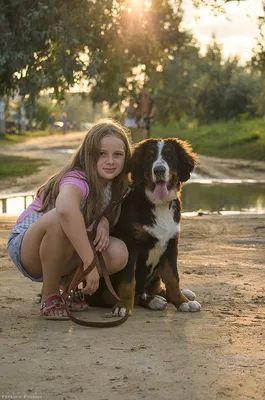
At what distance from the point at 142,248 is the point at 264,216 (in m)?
7.19

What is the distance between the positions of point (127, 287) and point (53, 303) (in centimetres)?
54

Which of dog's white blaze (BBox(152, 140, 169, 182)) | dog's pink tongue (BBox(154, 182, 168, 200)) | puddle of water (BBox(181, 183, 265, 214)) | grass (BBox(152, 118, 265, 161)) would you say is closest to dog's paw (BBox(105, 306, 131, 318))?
dog's pink tongue (BBox(154, 182, 168, 200))

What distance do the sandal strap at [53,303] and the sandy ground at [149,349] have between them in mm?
100

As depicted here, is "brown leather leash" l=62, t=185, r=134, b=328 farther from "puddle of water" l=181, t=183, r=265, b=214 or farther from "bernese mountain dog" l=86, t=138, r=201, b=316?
"puddle of water" l=181, t=183, r=265, b=214

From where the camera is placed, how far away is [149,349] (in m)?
4.84

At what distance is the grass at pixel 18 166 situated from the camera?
2094 centimetres

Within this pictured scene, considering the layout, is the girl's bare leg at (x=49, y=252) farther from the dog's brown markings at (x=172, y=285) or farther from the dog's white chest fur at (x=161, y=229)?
the dog's brown markings at (x=172, y=285)

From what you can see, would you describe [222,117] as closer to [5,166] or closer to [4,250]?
[5,166]

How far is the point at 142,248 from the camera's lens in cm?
589

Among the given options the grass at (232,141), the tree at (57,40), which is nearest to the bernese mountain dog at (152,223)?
the tree at (57,40)

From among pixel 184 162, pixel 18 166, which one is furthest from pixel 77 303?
pixel 18 166

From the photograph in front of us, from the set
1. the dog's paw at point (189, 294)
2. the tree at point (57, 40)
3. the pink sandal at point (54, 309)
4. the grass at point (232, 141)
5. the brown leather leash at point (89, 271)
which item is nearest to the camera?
the brown leather leash at point (89, 271)

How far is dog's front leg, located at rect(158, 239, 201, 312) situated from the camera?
5988 mm

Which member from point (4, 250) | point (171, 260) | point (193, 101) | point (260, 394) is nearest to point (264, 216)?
point (4, 250)
